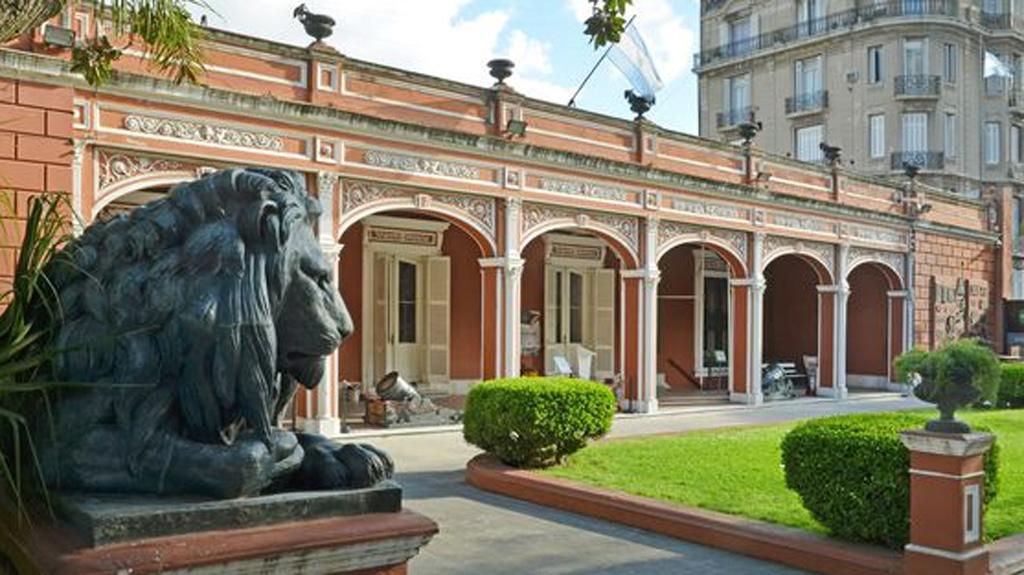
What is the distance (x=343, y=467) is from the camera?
2.75m

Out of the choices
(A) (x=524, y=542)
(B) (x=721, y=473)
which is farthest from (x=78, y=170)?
(B) (x=721, y=473)

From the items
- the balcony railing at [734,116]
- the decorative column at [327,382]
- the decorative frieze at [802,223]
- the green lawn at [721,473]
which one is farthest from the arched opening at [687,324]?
the balcony railing at [734,116]

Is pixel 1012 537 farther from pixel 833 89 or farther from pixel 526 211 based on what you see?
pixel 833 89

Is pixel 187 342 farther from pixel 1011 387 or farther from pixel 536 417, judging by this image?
pixel 1011 387

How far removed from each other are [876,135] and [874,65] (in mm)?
2629

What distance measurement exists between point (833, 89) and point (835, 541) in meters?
31.9

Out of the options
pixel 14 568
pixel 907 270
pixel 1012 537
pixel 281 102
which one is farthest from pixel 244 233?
pixel 907 270

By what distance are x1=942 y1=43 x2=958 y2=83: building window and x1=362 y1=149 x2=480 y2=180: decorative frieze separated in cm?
2619

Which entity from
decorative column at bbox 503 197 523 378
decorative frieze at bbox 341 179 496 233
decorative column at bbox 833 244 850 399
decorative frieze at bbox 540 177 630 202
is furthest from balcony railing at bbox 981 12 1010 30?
decorative frieze at bbox 341 179 496 233

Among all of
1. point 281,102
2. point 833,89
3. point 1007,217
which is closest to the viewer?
point 281,102

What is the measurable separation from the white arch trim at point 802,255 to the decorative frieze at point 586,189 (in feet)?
14.3

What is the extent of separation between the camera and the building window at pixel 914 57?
33.3 m

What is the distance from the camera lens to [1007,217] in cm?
2669

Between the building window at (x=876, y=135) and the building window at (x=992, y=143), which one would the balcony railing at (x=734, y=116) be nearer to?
the building window at (x=876, y=135)
